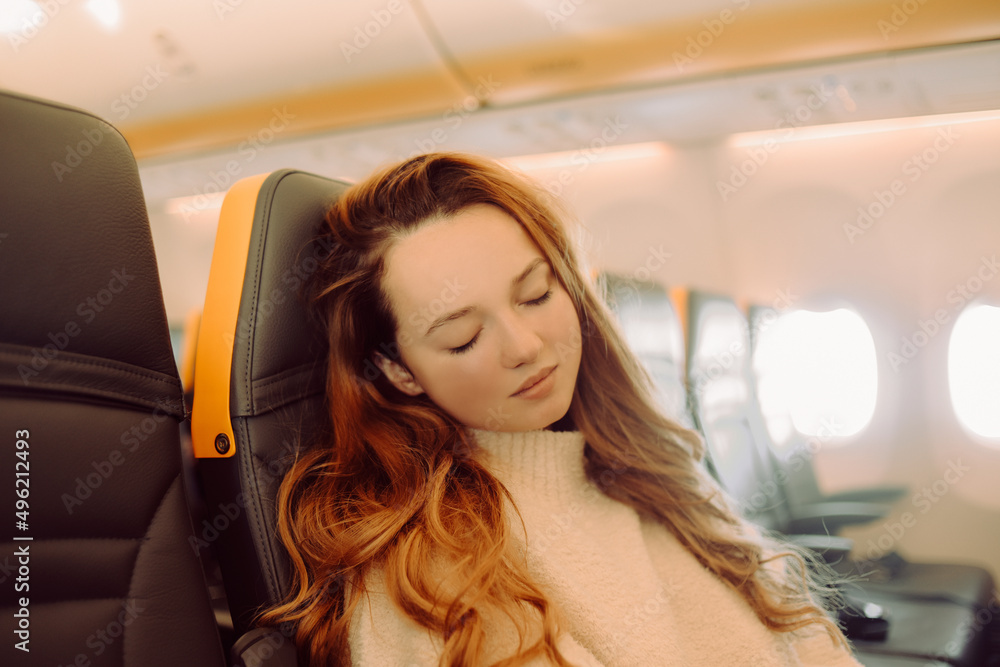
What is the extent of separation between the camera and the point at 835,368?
3662mm

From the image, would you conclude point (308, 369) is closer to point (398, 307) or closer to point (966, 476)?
point (398, 307)

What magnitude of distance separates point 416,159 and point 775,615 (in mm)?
1141

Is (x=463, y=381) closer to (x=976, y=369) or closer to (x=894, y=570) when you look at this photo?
(x=894, y=570)

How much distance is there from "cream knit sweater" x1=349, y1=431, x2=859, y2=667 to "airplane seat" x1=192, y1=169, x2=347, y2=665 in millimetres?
193

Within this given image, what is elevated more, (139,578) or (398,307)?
(398,307)

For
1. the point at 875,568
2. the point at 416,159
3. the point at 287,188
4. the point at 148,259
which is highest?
the point at 416,159

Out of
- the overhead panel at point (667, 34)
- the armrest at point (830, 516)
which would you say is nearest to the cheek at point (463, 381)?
the overhead panel at point (667, 34)

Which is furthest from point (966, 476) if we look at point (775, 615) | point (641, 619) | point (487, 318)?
point (487, 318)

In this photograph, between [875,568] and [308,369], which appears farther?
[875,568]

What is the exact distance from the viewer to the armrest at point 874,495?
11.5ft

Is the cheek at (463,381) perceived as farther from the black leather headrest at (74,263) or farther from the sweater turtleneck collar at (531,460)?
the black leather headrest at (74,263)

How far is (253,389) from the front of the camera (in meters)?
1.07

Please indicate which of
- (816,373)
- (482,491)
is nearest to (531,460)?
(482,491)

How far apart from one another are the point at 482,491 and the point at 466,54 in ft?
7.38
